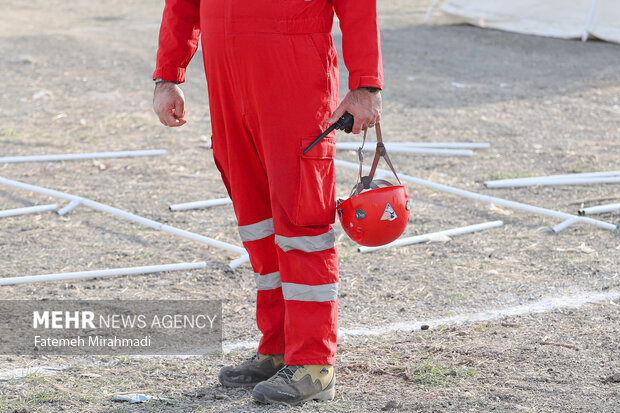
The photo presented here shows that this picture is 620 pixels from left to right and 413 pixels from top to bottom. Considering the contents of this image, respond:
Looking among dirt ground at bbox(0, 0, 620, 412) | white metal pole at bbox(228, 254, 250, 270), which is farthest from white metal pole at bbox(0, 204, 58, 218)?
white metal pole at bbox(228, 254, 250, 270)

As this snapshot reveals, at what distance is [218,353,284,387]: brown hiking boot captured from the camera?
11.5 feet

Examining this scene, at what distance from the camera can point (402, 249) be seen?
5.34 m

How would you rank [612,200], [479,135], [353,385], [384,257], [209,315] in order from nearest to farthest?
1. [353,385]
2. [209,315]
3. [384,257]
4. [612,200]
5. [479,135]

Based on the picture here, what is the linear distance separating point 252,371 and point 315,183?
0.90 meters

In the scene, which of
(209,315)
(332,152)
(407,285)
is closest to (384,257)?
(407,285)

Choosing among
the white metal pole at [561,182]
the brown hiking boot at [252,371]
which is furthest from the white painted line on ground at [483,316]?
the white metal pole at [561,182]

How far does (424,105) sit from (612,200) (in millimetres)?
3824

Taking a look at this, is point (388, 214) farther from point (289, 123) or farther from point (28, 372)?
point (28, 372)

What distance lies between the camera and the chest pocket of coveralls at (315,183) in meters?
3.15

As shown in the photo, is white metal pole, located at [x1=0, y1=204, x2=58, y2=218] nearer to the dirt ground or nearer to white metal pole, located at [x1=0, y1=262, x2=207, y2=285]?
the dirt ground

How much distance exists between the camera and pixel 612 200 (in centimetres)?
620

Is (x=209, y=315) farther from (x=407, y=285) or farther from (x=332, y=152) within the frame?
(x=332, y=152)

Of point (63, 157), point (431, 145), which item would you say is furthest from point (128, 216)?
point (431, 145)

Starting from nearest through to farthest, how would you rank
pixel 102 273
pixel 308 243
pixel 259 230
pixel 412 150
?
pixel 308 243, pixel 259 230, pixel 102 273, pixel 412 150
